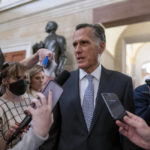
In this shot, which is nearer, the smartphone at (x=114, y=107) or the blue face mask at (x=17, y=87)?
the smartphone at (x=114, y=107)

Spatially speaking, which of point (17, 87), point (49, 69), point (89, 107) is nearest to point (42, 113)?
point (49, 69)

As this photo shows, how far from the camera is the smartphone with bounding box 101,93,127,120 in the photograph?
78cm

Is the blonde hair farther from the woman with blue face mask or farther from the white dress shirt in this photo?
the white dress shirt

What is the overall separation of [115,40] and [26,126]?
172 inches

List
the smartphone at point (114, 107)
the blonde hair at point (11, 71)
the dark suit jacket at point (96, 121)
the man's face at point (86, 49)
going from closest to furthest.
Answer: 1. the smartphone at point (114, 107)
2. the dark suit jacket at point (96, 121)
3. the blonde hair at point (11, 71)
4. the man's face at point (86, 49)

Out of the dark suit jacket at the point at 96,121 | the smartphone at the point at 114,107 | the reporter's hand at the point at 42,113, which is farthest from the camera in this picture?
the dark suit jacket at the point at 96,121

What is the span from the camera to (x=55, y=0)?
410 cm

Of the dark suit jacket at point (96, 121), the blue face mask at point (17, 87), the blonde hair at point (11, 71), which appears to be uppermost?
the blonde hair at point (11, 71)

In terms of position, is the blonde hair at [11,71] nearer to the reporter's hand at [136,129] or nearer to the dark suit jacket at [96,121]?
the dark suit jacket at [96,121]

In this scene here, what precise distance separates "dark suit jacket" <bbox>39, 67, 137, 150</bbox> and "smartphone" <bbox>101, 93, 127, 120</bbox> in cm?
29

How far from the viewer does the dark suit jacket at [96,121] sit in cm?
107

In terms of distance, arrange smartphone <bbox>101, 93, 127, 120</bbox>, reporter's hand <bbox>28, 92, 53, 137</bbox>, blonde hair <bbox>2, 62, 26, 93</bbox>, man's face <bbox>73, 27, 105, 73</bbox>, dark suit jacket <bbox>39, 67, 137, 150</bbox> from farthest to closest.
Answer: man's face <bbox>73, 27, 105, 73</bbox> → blonde hair <bbox>2, 62, 26, 93</bbox> → dark suit jacket <bbox>39, 67, 137, 150</bbox> → smartphone <bbox>101, 93, 127, 120</bbox> → reporter's hand <bbox>28, 92, 53, 137</bbox>

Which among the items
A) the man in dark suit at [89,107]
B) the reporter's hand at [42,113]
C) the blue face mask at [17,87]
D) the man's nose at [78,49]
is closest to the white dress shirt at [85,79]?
the man in dark suit at [89,107]

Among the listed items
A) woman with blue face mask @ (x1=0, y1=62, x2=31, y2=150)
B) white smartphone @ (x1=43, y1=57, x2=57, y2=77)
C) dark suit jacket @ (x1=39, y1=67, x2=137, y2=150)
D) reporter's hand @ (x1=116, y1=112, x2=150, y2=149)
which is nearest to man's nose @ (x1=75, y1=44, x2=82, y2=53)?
dark suit jacket @ (x1=39, y1=67, x2=137, y2=150)
